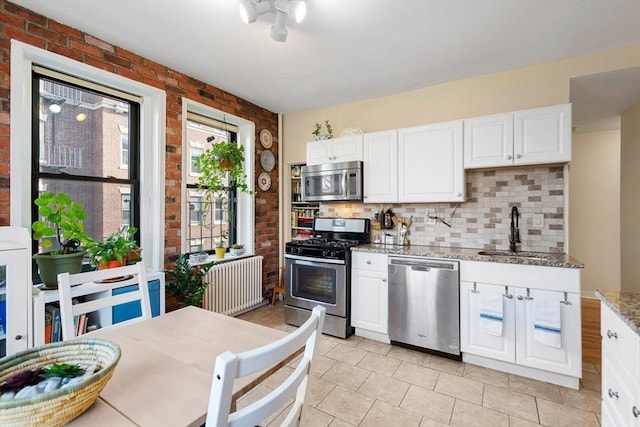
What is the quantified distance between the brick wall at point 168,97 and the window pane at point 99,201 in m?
0.36

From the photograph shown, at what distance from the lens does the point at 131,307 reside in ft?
7.57

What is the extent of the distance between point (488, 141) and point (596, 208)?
126 inches

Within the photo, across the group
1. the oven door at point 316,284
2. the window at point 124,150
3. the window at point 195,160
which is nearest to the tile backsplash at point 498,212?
the oven door at point 316,284

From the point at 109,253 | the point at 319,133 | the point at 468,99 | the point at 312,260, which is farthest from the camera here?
the point at 319,133

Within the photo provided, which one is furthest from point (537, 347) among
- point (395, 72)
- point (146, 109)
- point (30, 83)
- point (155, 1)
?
point (30, 83)

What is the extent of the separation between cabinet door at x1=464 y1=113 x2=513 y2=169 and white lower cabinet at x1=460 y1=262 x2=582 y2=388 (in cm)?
96

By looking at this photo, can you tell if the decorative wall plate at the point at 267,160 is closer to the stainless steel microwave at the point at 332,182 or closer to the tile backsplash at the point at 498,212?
the stainless steel microwave at the point at 332,182

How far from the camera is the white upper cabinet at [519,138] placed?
2.45m

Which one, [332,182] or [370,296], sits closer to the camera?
[370,296]

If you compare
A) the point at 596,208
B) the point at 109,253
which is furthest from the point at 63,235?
the point at 596,208

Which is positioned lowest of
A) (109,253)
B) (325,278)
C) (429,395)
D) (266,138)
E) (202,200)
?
(429,395)

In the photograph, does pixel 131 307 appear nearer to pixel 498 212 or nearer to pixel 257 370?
pixel 257 370

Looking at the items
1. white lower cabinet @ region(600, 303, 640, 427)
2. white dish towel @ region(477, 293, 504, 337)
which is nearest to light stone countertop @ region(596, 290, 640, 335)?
white lower cabinet @ region(600, 303, 640, 427)

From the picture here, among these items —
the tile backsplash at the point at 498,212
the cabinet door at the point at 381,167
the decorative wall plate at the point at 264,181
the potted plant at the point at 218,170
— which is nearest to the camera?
the tile backsplash at the point at 498,212
